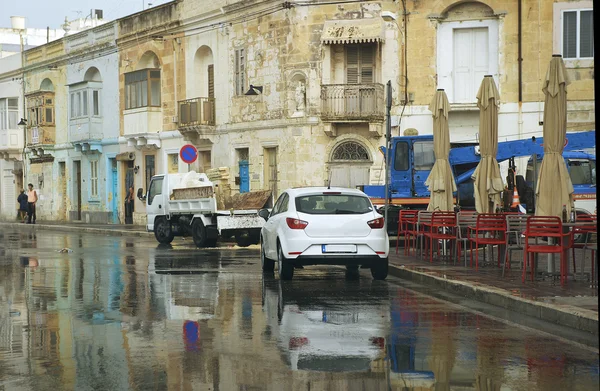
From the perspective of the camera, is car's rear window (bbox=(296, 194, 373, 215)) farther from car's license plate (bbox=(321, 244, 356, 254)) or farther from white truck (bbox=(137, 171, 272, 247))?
white truck (bbox=(137, 171, 272, 247))

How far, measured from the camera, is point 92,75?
49.7 meters

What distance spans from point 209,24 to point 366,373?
32.5 m

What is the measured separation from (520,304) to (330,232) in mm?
4244

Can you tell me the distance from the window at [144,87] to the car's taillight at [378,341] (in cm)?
3430

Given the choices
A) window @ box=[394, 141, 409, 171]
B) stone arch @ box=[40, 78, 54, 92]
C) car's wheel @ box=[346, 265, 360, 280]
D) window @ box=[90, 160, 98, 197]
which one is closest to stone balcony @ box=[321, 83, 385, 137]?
window @ box=[394, 141, 409, 171]

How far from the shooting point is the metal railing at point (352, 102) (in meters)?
33.0

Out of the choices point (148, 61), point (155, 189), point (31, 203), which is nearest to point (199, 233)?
point (155, 189)

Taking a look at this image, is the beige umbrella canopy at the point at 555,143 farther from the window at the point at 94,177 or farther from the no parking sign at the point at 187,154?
the window at the point at 94,177

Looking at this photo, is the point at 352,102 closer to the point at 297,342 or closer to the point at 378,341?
the point at 378,341

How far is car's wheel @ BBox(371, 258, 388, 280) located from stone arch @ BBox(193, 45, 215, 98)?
2475 cm

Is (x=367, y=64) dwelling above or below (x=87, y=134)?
above

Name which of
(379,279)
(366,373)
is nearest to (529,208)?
(379,279)

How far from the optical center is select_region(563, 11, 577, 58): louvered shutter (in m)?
31.4

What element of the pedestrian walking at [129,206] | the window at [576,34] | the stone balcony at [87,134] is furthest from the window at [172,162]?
the window at [576,34]
